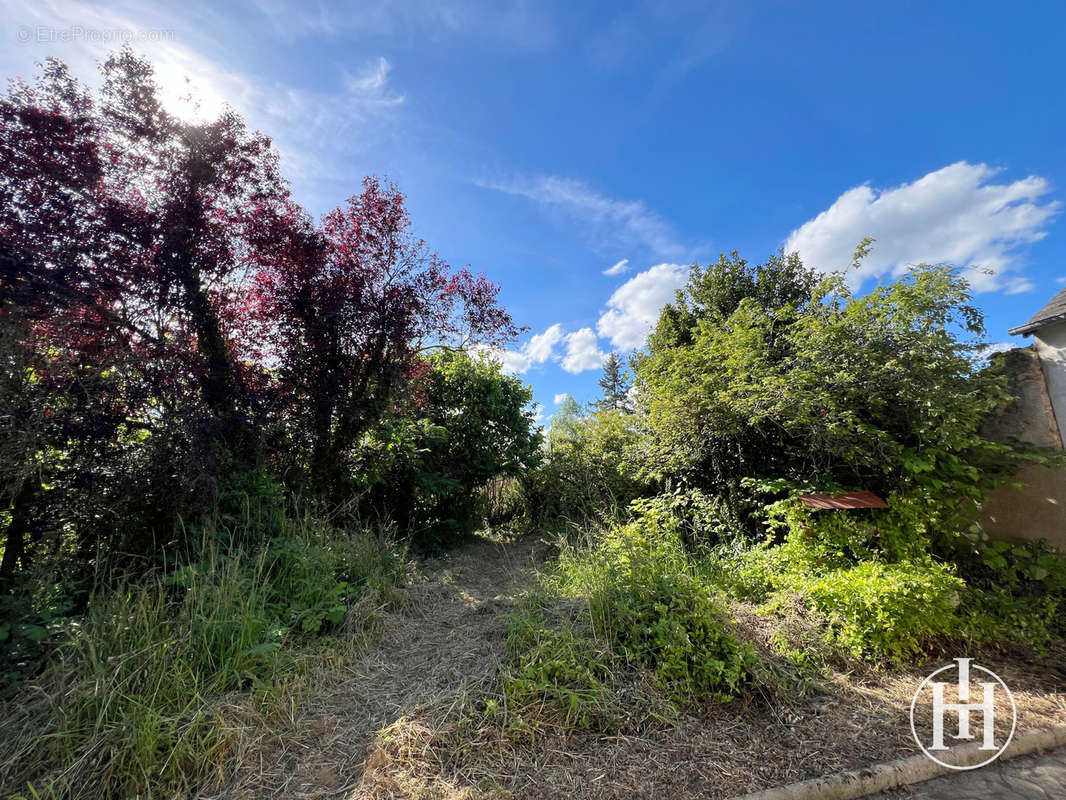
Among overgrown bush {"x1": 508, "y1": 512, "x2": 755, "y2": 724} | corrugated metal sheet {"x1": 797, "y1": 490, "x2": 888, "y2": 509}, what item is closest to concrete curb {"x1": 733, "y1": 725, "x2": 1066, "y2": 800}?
overgrown bush {"x1": 508, "y1": 512, "x2": 755, "y2": 724}

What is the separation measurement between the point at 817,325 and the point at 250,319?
5.55 m

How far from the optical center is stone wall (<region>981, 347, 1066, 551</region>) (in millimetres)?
3953

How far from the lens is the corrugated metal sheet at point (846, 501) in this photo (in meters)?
3.54

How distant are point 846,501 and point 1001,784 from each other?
1.87 m

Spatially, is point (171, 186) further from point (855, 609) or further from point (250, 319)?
point (855, 609)

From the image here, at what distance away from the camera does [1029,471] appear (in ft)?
13.3

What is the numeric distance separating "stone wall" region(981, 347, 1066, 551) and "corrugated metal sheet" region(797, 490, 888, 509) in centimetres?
166

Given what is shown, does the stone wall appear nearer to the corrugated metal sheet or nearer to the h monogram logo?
the corrugated metal sheet

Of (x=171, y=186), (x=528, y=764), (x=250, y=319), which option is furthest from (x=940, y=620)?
(x=171, y=186)

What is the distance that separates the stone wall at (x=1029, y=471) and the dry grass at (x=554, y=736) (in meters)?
1.75

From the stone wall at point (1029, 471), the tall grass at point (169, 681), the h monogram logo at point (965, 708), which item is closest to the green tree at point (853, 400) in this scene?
the stone wall at point (1029, 471)

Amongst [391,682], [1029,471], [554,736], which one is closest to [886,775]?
[554,736]

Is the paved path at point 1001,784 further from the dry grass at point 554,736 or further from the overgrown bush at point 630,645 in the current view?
the overgrown bush at point 630,645

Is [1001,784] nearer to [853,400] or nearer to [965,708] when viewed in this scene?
[965,708]
